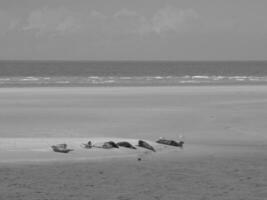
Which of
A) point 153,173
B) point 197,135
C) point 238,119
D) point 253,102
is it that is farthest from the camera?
point 253,102

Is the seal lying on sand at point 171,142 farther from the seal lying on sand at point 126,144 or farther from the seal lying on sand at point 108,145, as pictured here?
Answer: the seal lying on sand at point 108,145

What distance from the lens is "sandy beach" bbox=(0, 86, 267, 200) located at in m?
6.66

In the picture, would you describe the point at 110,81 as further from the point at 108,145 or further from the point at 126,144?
the point at 108,145

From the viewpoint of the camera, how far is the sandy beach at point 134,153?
6656mm

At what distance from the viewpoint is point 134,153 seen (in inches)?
379

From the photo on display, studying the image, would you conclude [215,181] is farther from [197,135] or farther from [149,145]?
[197,135]

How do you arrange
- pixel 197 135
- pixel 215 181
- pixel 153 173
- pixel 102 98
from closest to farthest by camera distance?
pixel 215 181
pixel 153 173
pixel 197 135
pixel 102 98

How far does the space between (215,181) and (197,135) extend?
5.20 m

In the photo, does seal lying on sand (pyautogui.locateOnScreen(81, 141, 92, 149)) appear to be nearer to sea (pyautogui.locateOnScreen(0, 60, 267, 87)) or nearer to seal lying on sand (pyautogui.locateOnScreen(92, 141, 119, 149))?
seal lying on sand (pyautogui.locateOnScreen(92, 141, 119, 149))

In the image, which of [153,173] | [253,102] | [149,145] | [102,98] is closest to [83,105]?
[102,98]

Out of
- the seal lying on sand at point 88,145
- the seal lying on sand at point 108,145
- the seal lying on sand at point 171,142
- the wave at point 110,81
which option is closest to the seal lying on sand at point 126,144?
the seal lying on sand at point 108,145

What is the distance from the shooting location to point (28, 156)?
9.26 meters

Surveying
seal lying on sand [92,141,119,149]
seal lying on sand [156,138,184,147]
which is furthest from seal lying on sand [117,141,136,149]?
seal lying on sand [156,138,184,147]

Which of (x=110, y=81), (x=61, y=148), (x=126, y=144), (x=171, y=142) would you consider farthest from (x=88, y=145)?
(x=110, y=81)
